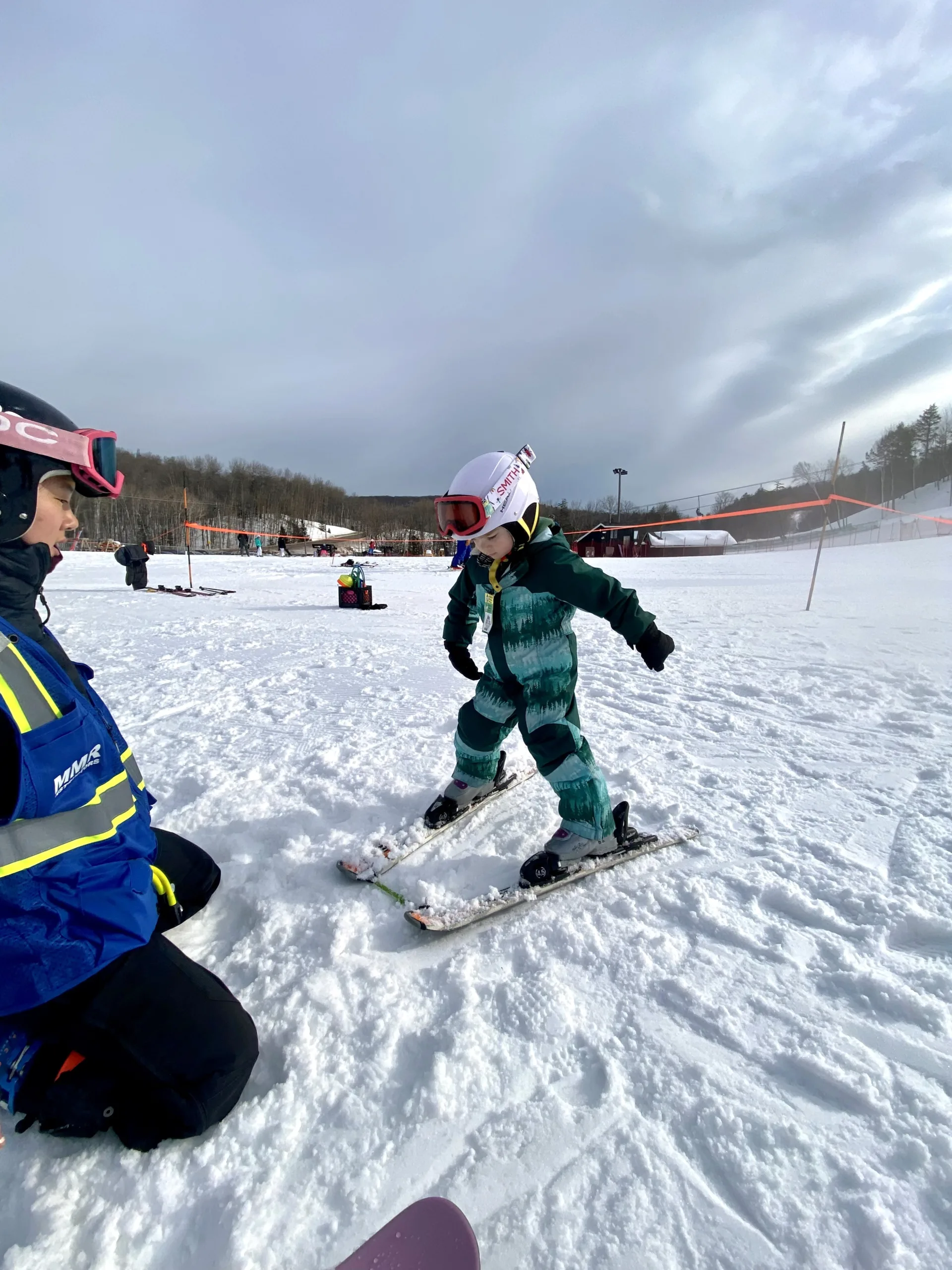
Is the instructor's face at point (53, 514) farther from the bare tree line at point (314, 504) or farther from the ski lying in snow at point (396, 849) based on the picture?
the bare tree line at point (314, 504)

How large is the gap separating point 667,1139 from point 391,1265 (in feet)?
2.19

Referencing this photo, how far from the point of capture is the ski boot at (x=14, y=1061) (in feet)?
4.47

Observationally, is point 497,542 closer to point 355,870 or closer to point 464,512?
point 464,512

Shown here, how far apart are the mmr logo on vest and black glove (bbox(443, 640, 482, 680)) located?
1.70 metres

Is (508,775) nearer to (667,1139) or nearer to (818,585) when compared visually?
(667,1139)

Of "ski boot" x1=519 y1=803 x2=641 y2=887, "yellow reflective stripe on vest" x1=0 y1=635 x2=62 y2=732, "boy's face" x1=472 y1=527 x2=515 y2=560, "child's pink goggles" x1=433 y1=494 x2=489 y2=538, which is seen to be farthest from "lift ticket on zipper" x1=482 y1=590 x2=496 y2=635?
"yellow reflective stripe on vest" x1=0 y1=635 x2=62 y2=732

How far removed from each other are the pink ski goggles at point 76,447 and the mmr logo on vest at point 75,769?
731mm

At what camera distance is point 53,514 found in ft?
5.38

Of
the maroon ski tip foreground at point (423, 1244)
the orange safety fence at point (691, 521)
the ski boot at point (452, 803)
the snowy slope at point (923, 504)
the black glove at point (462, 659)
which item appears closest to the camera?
the maroon ski tip foreground at point (423, 1244)

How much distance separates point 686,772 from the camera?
338 centimetres

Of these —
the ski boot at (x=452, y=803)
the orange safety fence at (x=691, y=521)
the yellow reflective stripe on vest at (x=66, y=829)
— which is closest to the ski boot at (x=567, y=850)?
the ski boot at (x=452, y=803)

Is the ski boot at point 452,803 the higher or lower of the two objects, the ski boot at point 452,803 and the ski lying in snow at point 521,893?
the higher

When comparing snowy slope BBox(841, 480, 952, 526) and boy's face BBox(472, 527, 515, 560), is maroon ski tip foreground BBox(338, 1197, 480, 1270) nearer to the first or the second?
boy's face BBox(472, 527, 515, 560)

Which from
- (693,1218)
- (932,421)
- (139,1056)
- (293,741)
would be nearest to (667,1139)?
(693,1218)
